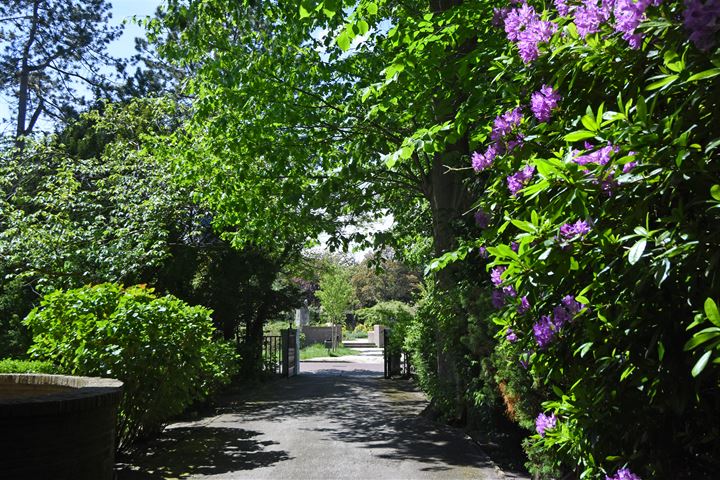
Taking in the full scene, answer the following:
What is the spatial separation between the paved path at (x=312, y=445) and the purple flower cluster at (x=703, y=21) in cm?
587

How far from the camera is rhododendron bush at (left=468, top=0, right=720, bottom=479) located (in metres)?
2.09

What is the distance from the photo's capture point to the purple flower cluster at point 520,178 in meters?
3.04

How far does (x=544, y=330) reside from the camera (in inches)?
115

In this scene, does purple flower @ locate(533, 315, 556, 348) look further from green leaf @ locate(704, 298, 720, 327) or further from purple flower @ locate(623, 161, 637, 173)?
green leaf @ locate(704, 298, 720, 327)

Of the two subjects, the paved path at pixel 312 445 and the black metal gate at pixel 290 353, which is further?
the black metal gate at pixel 290 353

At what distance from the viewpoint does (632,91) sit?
254 cm

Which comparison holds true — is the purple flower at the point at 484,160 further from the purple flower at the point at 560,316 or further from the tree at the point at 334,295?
the tree at the point at 334,295

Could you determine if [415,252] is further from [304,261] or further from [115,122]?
[115,122]

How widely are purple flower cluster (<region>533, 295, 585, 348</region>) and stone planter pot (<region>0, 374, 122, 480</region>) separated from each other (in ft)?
10.9

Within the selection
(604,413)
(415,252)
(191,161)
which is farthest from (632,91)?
(415,252)

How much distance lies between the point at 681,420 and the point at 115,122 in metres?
19.3

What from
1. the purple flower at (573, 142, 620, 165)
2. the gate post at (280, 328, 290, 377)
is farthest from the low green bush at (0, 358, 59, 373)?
the gate post at (280, 328, 290, 377)

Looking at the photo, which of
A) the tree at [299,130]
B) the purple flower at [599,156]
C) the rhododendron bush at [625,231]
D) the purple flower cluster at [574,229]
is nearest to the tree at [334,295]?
the tree at [299,130]

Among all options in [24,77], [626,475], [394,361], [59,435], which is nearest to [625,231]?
[626,475]
